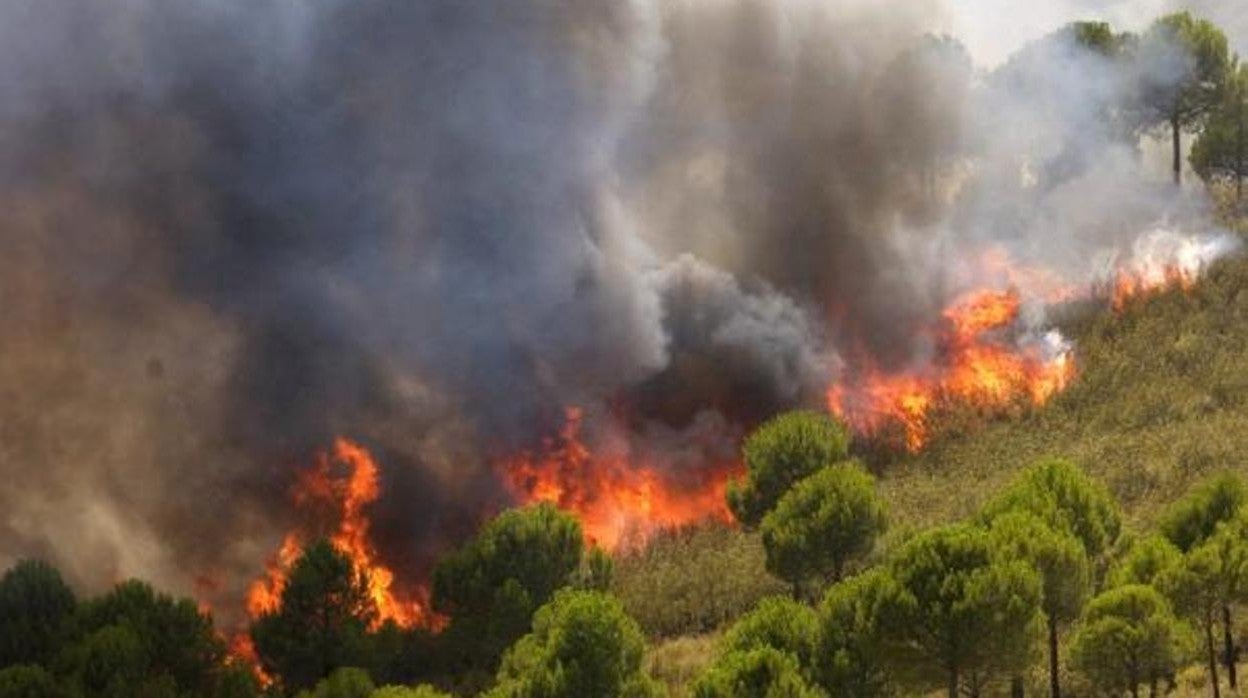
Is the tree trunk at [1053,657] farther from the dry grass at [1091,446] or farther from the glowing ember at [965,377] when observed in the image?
the glowing ember at [965,377]

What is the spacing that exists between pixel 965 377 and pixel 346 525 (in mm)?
40378

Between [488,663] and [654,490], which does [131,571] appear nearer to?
[488,663]

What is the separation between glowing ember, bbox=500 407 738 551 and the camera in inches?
2995

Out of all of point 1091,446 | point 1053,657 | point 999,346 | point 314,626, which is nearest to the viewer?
point 1053,657

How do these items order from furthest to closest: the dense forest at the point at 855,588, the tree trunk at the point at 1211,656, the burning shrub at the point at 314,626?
the burning shrub at the point at 314,626, the tree trunk at the point at 1211,656, the dense forest at the point at 855,588

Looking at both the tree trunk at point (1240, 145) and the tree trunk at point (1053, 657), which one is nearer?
the tree trunk at point (1053, 657)

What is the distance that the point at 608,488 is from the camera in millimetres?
78062

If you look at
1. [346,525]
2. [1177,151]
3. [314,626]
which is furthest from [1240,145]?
[314,626]

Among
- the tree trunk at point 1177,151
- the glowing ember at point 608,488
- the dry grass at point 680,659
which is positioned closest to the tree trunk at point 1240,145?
the tree trunk at point 1177,151

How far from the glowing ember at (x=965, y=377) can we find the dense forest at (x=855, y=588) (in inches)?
71.5

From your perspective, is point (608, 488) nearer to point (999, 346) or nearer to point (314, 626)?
point (314, 626)

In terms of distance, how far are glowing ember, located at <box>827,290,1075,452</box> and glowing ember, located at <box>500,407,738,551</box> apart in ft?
35.7

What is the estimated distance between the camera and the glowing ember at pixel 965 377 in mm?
82125

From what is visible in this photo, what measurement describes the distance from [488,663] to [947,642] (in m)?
23.9
